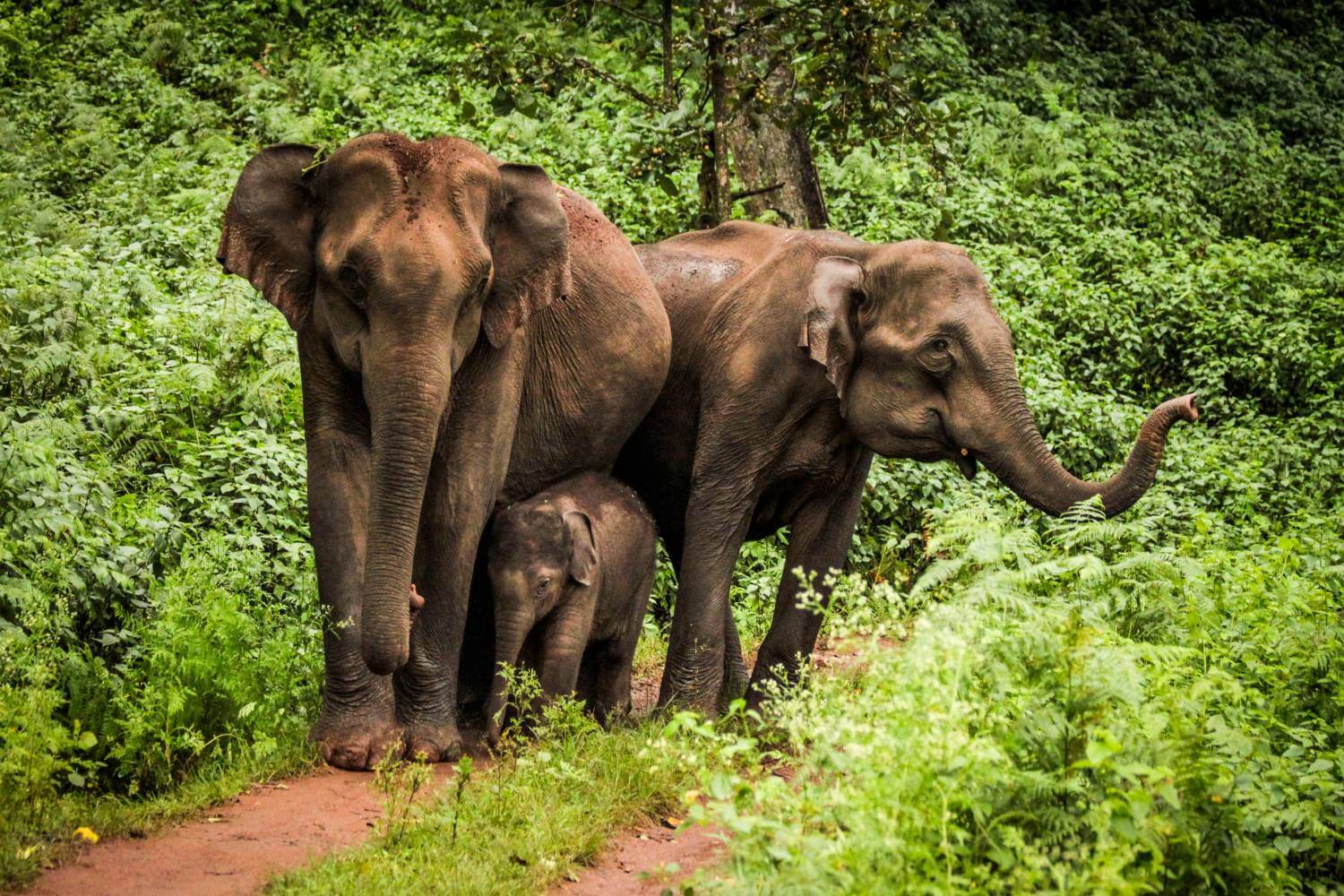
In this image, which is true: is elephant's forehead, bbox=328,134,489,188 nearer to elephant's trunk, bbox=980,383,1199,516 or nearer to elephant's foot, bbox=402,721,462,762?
elephant's foot, bbox=402,721,462,762

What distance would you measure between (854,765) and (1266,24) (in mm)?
25661

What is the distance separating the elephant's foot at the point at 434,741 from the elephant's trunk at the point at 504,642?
0.18 m

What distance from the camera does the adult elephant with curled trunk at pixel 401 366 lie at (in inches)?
261

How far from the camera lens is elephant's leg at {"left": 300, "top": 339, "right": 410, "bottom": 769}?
23.3 ft

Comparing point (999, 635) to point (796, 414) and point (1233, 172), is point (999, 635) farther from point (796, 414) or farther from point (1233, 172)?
point (1233, 172)

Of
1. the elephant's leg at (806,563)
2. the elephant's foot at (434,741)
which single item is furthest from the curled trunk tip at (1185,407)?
the elephant's foot at (434,741)

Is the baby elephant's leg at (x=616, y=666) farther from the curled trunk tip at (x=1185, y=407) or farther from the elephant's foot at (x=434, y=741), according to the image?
the curled trunk tip at (x=1185, y=407)

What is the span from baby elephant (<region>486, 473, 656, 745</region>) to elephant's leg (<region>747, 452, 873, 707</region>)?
0.75 m

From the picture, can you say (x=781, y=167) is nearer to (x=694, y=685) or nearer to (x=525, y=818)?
(x=694, y=685)

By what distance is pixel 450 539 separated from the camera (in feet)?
24.3

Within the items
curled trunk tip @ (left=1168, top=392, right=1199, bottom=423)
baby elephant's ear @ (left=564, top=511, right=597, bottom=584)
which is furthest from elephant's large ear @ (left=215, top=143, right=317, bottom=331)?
curled trunk tip @ (left=1168, top=392, right=1199, bottom=423)

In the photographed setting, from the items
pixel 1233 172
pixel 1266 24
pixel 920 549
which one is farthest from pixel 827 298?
pixel 1266 24

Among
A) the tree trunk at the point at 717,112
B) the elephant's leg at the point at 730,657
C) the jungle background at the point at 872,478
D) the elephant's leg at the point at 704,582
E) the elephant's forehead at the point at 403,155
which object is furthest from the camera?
the tree trunk at the point at 717,112

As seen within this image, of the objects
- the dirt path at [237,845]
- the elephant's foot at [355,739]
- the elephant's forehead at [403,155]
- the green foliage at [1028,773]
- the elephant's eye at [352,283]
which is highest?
the elephant's forehead at [403,155]
